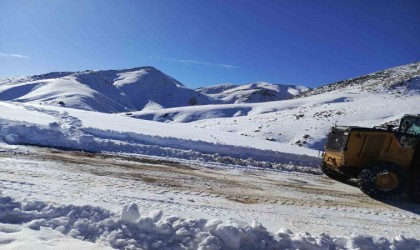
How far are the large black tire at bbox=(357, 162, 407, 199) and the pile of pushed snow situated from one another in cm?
409

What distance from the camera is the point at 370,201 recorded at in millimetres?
9750

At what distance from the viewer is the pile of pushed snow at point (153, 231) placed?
5.20 m

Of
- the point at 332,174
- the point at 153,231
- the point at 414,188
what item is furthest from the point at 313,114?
the point at 153,231

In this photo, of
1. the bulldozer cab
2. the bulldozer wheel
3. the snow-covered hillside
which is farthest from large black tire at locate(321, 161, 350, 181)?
the snow-covered hillside

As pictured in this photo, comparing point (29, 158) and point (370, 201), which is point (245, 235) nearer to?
point (370, 201)

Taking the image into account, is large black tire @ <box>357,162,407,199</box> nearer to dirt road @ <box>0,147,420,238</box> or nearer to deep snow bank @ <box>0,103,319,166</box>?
dirt road @ <box>0,147,420,238</box>

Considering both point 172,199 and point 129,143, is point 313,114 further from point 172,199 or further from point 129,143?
point 172,199

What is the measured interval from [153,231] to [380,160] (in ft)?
24.9

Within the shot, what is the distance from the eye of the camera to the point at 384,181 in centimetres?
988

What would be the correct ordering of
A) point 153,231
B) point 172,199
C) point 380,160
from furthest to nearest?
point 380,160 → point 172,199 → point 153,231

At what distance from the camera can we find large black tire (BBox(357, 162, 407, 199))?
9.83m

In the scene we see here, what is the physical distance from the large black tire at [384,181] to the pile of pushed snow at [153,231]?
4.09 metres

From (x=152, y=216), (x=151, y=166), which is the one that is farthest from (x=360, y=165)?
(x=152, y=216)

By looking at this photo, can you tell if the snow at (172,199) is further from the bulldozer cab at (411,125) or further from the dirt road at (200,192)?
the bulldozer cab at (411,125)
